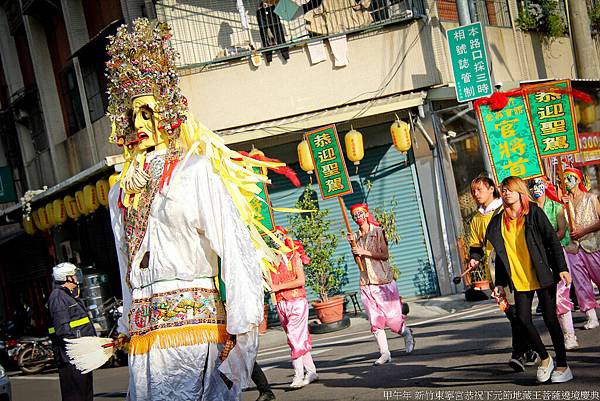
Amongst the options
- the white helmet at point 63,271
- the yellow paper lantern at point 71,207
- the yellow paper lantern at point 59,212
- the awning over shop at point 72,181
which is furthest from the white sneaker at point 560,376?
the yellow paper lantern at point 59,212

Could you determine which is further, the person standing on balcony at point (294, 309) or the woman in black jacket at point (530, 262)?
the person standing on balcony at point (294, 309)

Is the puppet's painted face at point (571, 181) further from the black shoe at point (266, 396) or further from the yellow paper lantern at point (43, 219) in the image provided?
the yellow paper lantern at point (43, 219)

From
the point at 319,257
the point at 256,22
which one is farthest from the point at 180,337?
the point at 256,22

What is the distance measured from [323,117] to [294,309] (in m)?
8.40

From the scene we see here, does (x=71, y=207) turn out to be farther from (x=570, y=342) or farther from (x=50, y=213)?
(x=570, y=342)

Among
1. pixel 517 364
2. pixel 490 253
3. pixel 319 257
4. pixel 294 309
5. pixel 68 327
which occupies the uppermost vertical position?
pixel 490 253

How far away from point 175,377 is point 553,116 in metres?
13.0

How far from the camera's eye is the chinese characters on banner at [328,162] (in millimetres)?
17094

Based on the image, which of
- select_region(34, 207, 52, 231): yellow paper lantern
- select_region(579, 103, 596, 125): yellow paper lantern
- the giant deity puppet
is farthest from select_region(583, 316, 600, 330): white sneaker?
select_region(34, 207, 52, 231): yellow paper lantern

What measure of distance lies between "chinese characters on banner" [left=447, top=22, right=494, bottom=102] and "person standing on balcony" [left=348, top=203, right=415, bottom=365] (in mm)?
6480

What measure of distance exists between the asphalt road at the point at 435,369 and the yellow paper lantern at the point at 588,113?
8445mm

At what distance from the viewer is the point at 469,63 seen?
16.5 metres

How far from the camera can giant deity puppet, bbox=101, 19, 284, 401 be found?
186 inches

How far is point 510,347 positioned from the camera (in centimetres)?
944
